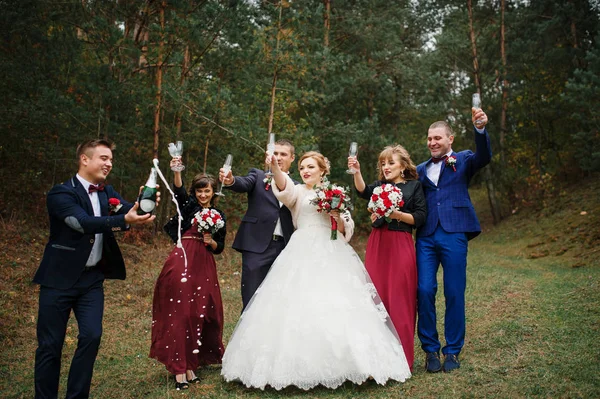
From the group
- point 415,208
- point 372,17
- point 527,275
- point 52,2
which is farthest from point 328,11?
point 415,208

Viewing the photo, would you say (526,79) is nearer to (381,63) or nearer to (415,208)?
(381,63)

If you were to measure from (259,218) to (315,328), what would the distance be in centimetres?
170

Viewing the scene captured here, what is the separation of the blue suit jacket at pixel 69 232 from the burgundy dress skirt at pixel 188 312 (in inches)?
47.2

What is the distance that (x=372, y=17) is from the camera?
20438mm

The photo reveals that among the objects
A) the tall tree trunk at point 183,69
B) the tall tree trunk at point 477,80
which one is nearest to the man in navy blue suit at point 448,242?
the tall tree trunk at point 183,69

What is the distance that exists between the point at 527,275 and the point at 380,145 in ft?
28.4

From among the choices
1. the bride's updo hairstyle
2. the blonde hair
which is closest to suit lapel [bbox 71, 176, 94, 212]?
the bride's updo hairstyle

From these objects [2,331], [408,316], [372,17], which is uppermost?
[372,17]

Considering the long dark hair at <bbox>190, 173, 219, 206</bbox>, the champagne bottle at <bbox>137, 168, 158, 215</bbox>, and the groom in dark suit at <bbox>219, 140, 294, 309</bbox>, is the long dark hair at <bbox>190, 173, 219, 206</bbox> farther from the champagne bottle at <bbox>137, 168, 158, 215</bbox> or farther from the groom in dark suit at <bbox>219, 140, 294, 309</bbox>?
the champagne bottle at <bbox>137, 168, 158, 215</bbox>

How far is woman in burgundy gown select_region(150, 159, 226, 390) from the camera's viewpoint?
18.5 ft

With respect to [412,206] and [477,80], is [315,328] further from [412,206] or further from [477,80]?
[477,80]

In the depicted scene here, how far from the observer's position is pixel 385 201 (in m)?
5.52

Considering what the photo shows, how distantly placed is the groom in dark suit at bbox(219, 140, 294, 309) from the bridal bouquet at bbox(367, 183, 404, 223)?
1208 millimetres

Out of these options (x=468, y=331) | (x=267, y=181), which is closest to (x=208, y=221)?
(x=267, y=181)
